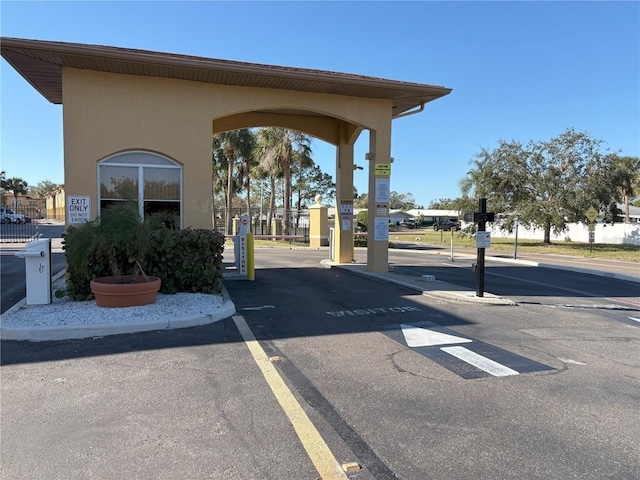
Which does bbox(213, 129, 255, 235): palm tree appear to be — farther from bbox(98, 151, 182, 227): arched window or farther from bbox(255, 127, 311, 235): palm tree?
bbox(98, 151, 182, 227): arched window

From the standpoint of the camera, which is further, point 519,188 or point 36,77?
point 519,188

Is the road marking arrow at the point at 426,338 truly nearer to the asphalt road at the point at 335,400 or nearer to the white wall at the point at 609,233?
the asphalt road at the point at 335,400

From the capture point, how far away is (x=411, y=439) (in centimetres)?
337

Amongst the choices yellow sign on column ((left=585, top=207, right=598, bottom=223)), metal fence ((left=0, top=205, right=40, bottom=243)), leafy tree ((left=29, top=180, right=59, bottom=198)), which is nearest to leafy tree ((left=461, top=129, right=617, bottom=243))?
yellow sign on column ((left=585, top=207, right=598, bottom=223))

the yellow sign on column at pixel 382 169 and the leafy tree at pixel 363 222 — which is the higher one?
the yellow sign on column at pixel 382 169

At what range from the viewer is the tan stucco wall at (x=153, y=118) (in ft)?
30.4

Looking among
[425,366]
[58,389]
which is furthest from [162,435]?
[425,366]

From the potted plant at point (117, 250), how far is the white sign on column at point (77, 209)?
175 cm

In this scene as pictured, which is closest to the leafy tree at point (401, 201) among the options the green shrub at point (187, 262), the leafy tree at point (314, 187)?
the leafy tree at point (314, 187)

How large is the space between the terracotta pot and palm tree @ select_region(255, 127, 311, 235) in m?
22.1

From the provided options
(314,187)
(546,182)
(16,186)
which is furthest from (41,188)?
(546,182)

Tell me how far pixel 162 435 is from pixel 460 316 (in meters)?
5.69

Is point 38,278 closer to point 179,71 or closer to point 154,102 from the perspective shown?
point 154,102

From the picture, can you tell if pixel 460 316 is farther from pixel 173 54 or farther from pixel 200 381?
pixel 173 54
